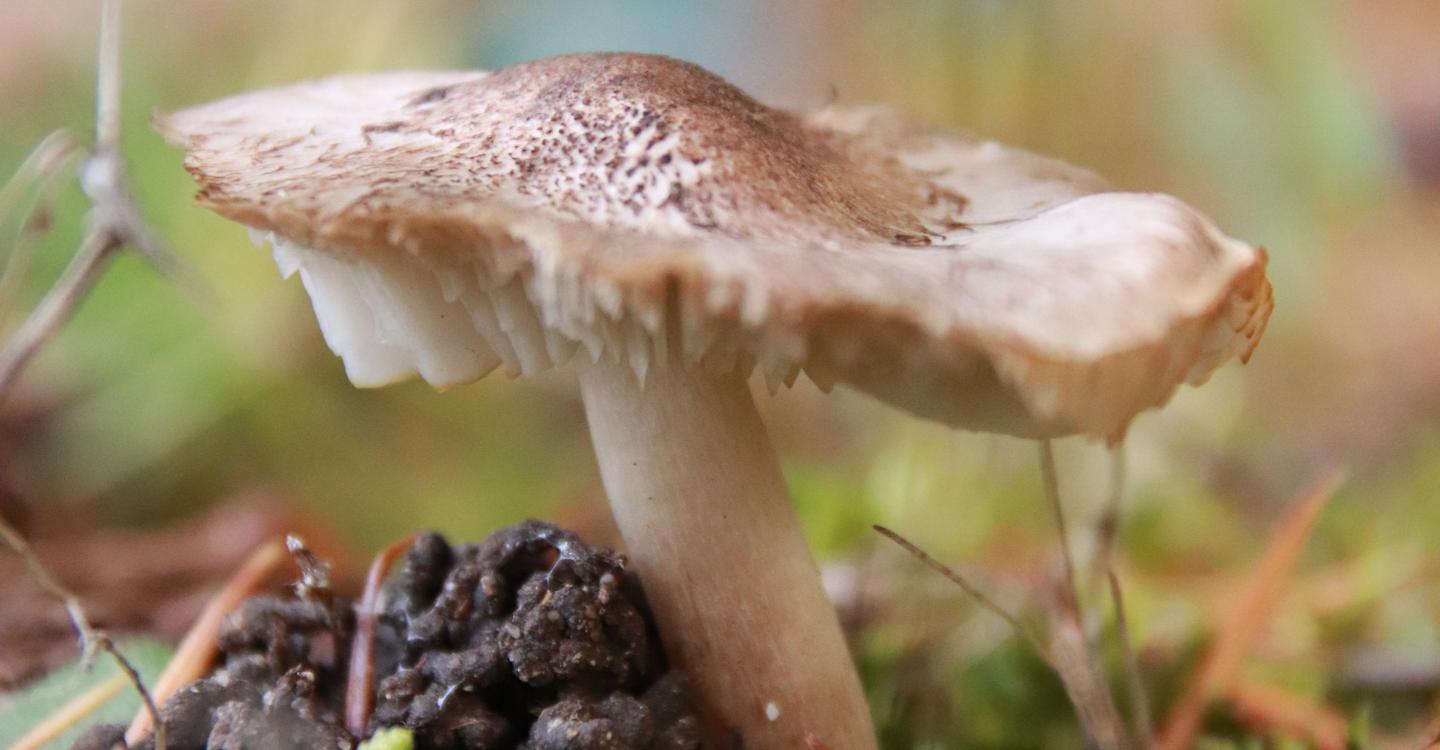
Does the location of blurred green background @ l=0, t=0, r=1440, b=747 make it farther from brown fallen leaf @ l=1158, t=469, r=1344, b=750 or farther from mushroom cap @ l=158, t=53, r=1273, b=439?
mushroom cap @ l=158, t=53, r=1273, b=439

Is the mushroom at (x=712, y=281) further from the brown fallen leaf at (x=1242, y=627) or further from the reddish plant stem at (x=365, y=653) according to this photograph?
the brown fallen leaf at (x=1242, y=627)

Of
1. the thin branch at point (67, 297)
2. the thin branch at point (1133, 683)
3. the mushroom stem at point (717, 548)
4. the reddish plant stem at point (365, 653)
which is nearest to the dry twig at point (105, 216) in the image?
the thin branch at point (67, 297)

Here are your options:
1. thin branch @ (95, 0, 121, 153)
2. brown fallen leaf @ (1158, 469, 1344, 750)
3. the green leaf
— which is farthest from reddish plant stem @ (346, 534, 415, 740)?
brown fallen leaf @ (1158, 469, 1344, 750)

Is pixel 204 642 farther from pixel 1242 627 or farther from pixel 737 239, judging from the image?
pixel 1242 627

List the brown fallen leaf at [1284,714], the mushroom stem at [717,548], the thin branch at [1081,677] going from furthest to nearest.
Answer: the brown fallen leaf at [1284,714] < the thin branch at [1081,677] < the mushroom stem at [717,548]

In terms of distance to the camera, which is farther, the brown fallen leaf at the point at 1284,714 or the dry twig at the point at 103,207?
the brown fallen leaf at the point at 1284,714

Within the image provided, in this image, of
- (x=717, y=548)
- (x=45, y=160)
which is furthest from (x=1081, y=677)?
(x=45, y=160)
